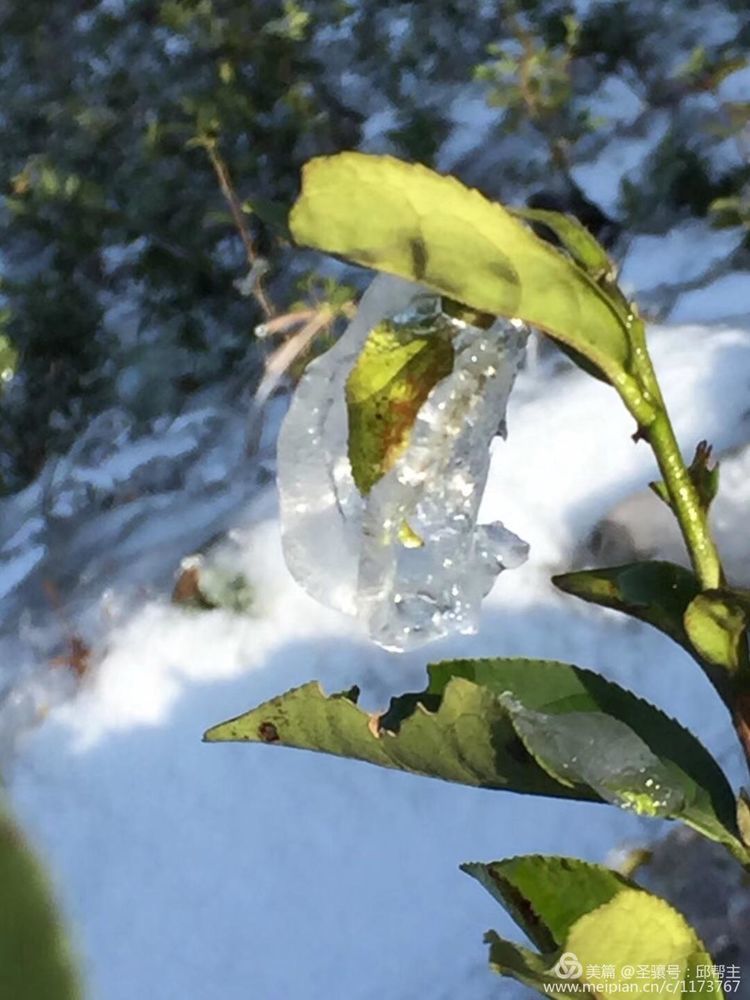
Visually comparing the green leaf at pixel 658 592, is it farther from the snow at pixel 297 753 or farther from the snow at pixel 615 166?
the snow at pixel 615 166

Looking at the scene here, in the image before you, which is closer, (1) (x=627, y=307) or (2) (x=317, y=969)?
(1) (x=627, y=307)

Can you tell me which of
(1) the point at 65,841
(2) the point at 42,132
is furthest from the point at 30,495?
(2) the point at 42,132

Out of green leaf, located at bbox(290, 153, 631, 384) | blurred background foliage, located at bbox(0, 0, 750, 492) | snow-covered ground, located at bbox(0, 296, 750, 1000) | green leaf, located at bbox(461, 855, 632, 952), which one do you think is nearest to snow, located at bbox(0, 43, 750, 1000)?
snow-covered ground, located at bbox(0, 296, 750, 1000)

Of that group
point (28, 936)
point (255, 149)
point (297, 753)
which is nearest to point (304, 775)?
point (297, 753)

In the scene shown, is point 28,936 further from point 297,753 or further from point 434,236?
point 297,753

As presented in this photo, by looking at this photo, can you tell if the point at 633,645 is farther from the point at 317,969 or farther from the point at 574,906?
the point at 574,906
